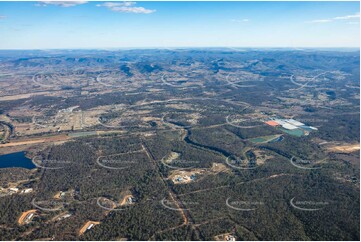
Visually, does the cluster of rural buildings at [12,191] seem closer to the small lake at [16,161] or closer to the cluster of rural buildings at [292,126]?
the small lake at [16,161]

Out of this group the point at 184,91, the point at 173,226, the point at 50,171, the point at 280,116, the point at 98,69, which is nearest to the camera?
the point at 173,226

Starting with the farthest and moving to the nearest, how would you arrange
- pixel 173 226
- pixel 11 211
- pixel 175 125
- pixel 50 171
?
pixel 175 125 → pixel 50 171 → pixel 11 211 → pixel 173 226

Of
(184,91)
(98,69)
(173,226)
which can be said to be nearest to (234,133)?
(173,226)

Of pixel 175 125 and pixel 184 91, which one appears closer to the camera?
pixel 175 125

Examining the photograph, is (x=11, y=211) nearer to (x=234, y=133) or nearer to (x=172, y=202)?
(x=172, y=202)

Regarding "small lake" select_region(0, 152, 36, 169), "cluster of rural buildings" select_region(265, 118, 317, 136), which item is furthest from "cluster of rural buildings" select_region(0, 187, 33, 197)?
"cluster of rural buildings" select_region(265, 118, 317, 136)

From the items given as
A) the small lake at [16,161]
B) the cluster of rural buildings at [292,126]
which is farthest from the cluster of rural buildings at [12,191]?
the cluster of rural buildings at [292,126]

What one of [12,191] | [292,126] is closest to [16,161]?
[12,191]
